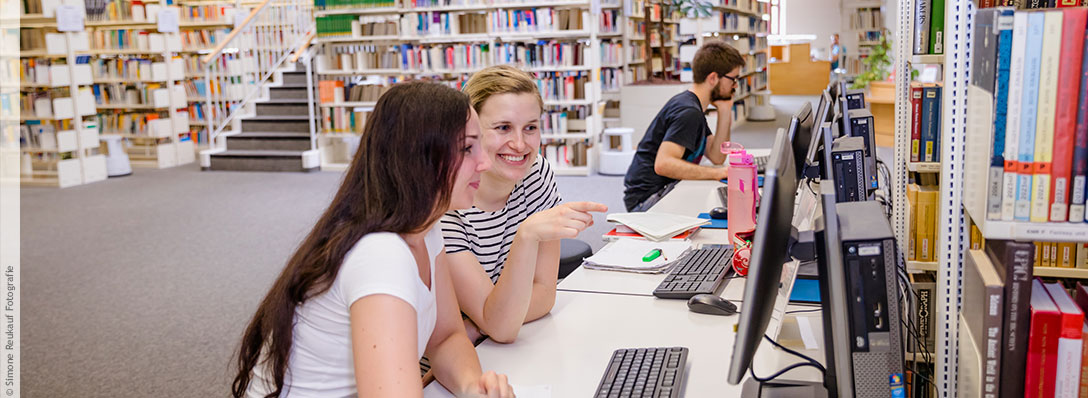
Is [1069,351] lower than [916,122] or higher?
lower

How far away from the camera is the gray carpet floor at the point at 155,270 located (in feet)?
10.8

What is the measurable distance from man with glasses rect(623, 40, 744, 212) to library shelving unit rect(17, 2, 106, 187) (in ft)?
21.4

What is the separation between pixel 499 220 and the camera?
209cm

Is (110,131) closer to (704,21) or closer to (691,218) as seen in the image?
(704,21)

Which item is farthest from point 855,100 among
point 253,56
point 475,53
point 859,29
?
point 859,29

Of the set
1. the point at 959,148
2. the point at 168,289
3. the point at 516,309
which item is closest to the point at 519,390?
the point at 516,309

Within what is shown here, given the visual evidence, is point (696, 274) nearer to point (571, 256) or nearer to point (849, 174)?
point (849, 174)

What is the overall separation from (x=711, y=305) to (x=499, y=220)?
22.2 inches

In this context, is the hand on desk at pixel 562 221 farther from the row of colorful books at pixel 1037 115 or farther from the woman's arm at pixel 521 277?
the row of colorful books at pixel 1037 115

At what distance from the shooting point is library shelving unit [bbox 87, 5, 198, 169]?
30.4 ft

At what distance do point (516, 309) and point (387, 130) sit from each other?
0.52 m

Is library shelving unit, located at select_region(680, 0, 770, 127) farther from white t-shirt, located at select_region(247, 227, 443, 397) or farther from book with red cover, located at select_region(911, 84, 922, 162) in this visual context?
white t-shirt, located at select_region(247, 227, 443, 397)

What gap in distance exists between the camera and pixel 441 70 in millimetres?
8031

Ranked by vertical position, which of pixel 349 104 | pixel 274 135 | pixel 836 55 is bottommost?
pixel 274 135
